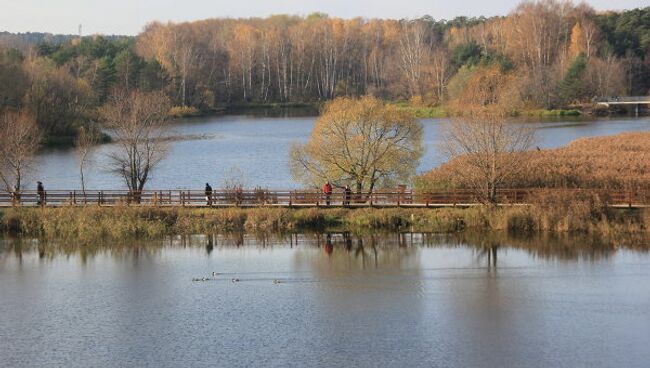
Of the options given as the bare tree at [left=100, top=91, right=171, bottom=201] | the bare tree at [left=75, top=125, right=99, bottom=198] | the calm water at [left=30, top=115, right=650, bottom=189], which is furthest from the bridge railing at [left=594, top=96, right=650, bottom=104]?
the bare tree at [left=100, top=91, right=171, bottom=201]

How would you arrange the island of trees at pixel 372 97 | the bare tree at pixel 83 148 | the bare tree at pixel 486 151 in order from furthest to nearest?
→ the bare tree at pixel 83 148 → the bare tree at pixel 486 151 → the island of trees at pixel 372 97

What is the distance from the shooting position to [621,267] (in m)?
32.6

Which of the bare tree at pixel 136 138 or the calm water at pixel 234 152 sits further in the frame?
the calm water at pixel 234 152

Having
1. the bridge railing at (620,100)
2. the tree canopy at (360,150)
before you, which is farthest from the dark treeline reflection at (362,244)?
the bridge railing at (620,100)

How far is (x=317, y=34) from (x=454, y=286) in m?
111

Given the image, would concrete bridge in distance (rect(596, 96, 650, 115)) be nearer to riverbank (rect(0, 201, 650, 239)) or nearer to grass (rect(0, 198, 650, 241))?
grass (rect(0, 198, 650, 241))

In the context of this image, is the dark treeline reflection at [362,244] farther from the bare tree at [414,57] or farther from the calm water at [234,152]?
the bare tree at [414,57]

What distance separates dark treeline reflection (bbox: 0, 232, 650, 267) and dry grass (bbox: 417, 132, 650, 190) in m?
4.59

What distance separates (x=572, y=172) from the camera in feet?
143

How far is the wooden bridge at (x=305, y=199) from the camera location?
40125mm

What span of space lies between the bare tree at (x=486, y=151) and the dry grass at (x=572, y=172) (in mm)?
614

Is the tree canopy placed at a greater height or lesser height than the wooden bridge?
greater

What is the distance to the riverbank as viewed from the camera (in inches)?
1522

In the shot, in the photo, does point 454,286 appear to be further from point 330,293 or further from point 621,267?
point 621,267
